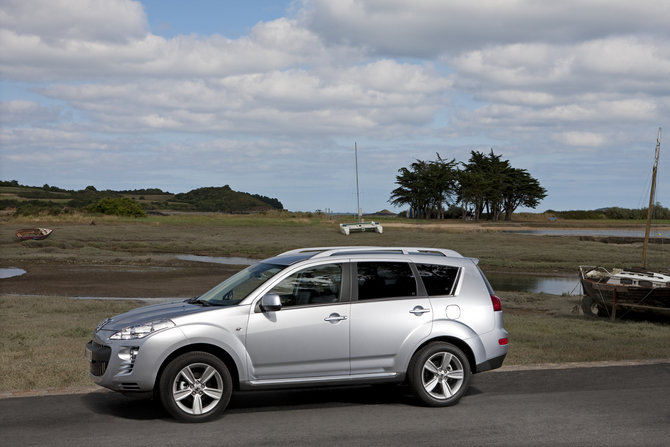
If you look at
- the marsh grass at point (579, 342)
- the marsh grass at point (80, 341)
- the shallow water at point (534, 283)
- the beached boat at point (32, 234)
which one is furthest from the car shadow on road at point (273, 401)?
the beached boat at point (32, 234)

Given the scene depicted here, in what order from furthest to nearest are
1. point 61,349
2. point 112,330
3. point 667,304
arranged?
1. point 667,304
2. point 61,349
3. point 112,330

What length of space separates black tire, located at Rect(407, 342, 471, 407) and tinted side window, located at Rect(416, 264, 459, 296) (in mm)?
619

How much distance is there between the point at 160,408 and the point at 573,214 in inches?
4984

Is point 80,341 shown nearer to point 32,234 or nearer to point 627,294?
point 627,294

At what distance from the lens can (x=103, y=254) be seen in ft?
137

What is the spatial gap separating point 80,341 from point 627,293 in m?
15.2

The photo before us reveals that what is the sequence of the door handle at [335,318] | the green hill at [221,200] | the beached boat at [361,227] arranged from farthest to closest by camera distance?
the green hill at [221,200]
the beached boat at [361,227]
the door handle at [335,318]

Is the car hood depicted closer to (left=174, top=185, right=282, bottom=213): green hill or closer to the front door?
the front door

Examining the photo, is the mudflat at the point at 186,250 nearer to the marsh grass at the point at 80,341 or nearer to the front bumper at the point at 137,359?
the marsh grass at the point at 80,341

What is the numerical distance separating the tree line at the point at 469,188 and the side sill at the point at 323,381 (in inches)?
3611

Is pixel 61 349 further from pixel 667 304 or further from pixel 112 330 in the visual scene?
pixel 667 304

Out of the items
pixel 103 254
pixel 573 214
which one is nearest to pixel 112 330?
pixel 103 254

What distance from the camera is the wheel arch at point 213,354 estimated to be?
6539mm

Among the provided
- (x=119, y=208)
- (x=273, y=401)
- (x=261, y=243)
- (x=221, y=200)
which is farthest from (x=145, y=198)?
(x=273, y=401)
